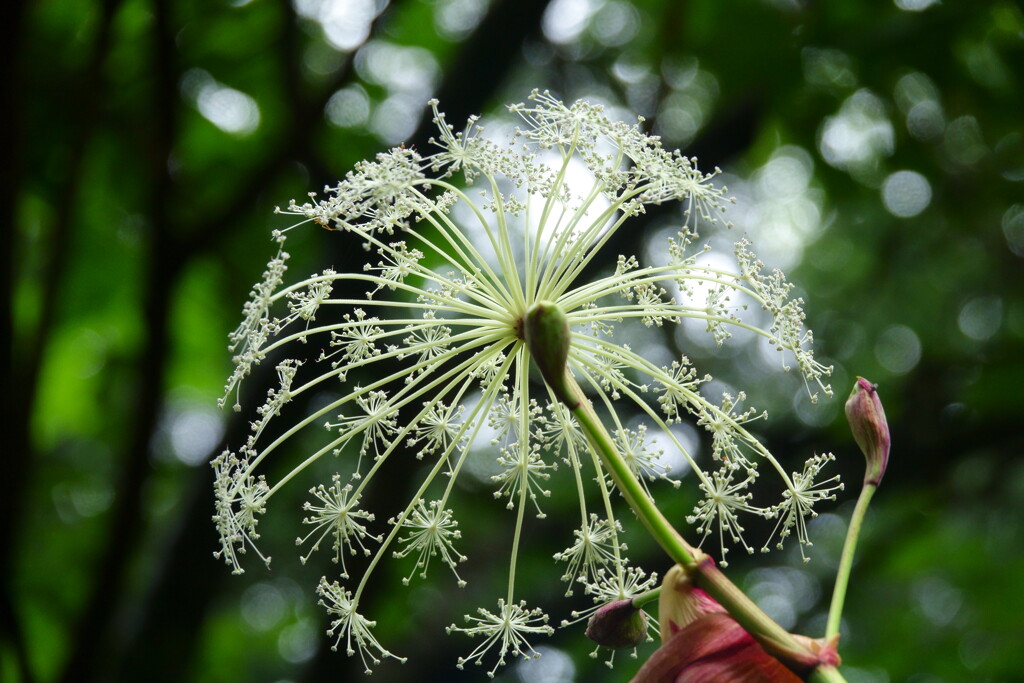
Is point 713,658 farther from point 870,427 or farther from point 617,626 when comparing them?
point 870,427

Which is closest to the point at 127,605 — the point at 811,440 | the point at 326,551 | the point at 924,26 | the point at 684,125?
the point at 326,551

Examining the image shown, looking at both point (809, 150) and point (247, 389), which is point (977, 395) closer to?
point (809, 150)

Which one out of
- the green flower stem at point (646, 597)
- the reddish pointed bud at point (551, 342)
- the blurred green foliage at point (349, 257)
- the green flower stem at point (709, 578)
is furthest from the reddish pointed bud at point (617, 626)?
the blurred green foliage at point (349, 257)

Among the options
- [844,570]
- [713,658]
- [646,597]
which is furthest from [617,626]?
[844,570]

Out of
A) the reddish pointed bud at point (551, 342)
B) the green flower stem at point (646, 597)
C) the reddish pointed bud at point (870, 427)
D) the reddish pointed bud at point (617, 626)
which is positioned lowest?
the reddish pointed bud at point (617, 626)

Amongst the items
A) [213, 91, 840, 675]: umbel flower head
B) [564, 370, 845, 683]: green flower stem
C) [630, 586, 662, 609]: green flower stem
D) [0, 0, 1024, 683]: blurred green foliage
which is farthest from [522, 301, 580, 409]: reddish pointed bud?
[0, 0, 1024, 683]: blurred green foliage

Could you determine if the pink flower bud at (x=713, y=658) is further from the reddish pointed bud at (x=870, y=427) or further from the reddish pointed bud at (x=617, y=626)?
the reddish pointed bud at (x=870, y=427)
